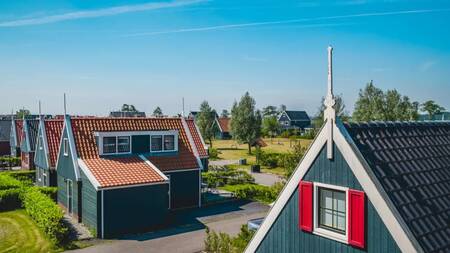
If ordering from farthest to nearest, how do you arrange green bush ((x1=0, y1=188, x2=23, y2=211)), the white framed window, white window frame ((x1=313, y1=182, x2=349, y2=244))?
1. green bush ((x1=0, y1=188, x2=23, y2=211))
2. the white framed window
3. white window frame ((x1=313, y1=182, x2=349, y2=244))

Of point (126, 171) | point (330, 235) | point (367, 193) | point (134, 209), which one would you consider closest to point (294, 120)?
point (126, 171)

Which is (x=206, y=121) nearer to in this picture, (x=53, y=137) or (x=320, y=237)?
(x=53, y=137)

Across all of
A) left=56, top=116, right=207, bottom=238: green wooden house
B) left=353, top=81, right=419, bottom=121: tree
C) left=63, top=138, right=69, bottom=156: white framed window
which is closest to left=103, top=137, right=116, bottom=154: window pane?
left=56, top=116, right=207, bottom=238: green wooden house

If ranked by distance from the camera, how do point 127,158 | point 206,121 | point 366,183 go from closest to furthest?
point 366,183 → point 127,158 → point 206,121

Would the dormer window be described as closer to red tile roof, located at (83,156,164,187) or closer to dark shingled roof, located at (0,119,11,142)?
red tile roof, located at (83,156,164,187)

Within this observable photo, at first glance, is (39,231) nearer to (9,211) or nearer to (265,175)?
(9,211)

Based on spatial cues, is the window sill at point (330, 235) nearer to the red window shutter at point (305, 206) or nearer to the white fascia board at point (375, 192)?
the red window shutter at point (305, 206)
